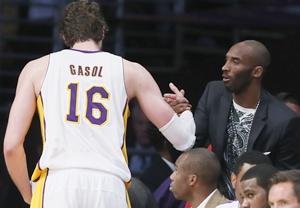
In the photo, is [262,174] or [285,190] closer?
[285,190]

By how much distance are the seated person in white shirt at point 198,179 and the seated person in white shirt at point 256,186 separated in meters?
0.53

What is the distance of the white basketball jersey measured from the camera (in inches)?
235

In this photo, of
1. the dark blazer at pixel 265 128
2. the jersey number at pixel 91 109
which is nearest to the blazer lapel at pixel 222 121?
the dark blazer at pixel 265 128

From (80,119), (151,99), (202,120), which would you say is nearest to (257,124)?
(202,120)

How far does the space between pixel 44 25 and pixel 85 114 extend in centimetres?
728

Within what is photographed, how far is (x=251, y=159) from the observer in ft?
23.7

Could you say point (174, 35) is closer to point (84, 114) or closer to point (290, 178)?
point (290, 178)

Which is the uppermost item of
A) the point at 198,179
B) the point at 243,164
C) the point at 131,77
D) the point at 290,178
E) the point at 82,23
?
the point at 82,23

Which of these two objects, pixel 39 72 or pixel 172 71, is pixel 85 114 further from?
pixel 172 71

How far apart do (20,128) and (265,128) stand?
7.00 feet

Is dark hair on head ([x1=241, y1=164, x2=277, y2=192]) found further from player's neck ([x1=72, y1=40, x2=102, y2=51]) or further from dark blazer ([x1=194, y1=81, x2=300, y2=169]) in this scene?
player's neck ([x1=72, y1=40, x2=102, y2=51])

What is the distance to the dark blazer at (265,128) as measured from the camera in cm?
758

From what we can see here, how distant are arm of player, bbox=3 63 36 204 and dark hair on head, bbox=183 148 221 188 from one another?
5.80 feet

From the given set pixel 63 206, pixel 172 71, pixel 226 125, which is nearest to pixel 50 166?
pixel 63 206
